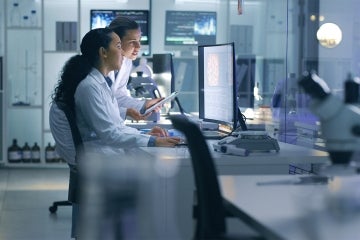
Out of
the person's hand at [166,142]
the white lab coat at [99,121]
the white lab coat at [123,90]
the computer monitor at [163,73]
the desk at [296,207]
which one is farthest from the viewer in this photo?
the computer monitor at [163,73]

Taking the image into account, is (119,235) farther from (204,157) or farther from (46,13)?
(46,13)

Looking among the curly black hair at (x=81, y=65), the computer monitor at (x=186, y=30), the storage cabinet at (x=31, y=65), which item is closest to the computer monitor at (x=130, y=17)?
→ the storage cabinet at (x=31, y=65)

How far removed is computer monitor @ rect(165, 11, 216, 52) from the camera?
9.98m

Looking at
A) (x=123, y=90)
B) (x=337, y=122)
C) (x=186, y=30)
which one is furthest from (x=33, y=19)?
(x=337, y=122)

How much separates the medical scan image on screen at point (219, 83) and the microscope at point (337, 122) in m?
2.20

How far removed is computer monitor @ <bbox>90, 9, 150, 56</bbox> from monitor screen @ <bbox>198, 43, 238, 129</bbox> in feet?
15.3

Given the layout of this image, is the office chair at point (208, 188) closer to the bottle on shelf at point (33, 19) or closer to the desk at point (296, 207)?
the desk at point (296, 207)

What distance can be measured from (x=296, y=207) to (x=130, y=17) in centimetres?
746

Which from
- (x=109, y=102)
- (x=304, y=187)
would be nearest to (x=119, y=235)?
(x=304, y=187)

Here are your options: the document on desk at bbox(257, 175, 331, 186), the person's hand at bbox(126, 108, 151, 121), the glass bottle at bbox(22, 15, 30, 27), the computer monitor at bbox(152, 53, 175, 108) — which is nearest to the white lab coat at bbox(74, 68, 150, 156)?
the person's hand at bbox(126, 108, 151, 121)

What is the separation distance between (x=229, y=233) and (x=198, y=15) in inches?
309

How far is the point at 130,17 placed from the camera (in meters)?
9.64

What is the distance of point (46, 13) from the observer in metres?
9.84

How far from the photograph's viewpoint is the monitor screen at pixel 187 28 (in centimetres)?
998
